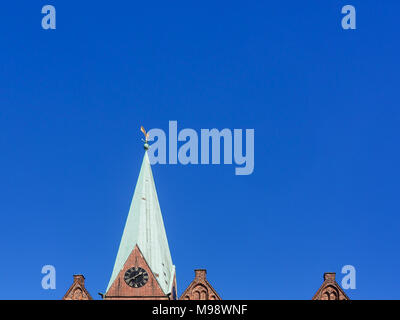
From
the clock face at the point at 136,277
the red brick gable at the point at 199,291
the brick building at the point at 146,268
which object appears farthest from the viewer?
the clock face at the point at 136,277

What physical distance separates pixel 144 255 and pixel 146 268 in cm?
150

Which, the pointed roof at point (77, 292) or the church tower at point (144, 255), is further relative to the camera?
the church tower at point (144, 255)

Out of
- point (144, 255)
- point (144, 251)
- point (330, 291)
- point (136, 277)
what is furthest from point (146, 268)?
point (330, 291)

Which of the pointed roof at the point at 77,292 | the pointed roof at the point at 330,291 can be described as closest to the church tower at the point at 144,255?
the pointed roof at the point at 77,292

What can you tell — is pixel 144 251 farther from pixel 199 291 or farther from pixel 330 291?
pixel 330 291

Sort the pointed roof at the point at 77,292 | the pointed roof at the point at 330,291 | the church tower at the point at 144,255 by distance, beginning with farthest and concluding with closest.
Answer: the church tower at the point at 144,255
the pointed roof at the point at 77,292
the pointed roof at the point at 330,291

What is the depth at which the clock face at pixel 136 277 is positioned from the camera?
59625mm

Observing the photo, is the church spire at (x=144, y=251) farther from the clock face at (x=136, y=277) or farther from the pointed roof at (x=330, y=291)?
the pointed roof at (x=330, y=291)

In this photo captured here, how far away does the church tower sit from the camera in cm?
5941
